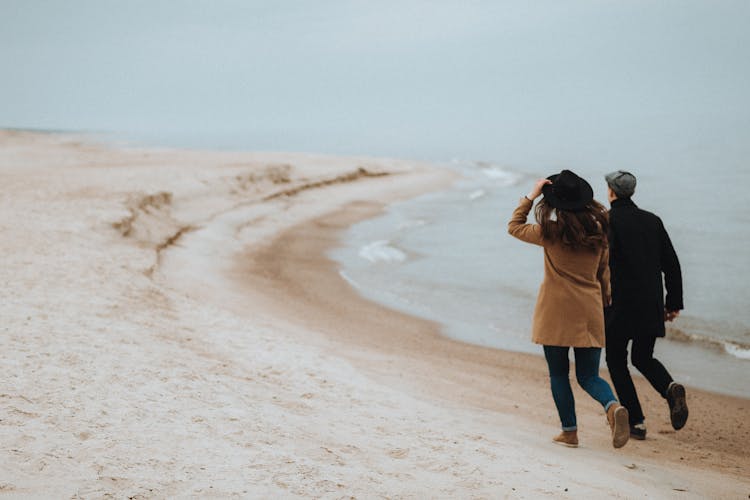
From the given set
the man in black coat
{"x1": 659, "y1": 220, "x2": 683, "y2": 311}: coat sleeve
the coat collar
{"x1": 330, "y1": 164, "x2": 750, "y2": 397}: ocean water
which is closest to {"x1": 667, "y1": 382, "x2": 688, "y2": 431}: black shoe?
the man in black coat

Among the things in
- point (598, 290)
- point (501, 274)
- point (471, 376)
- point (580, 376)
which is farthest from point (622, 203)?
point (501, 274)

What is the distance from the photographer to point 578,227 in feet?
15.1

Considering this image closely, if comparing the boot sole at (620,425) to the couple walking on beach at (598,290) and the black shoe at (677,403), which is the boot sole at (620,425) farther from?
the black shoe at (677,403)

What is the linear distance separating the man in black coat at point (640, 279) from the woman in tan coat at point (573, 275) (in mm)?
394

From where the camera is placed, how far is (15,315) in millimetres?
6828

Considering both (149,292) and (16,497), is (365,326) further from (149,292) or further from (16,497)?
(16,497)

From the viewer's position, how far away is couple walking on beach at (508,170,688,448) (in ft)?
15.3

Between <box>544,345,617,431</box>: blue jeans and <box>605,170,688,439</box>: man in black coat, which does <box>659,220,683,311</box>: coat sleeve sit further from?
<box>544,345,617,431</box>: blue jeans

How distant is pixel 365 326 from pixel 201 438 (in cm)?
589

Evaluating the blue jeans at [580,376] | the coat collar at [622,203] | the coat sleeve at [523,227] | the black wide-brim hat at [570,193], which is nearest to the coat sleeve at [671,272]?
the coat collar at [622,203]

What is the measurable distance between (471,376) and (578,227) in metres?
3.68

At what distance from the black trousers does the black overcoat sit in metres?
0.12

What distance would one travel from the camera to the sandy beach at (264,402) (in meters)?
4.00

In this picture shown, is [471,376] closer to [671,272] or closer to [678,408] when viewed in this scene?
[678,408]
